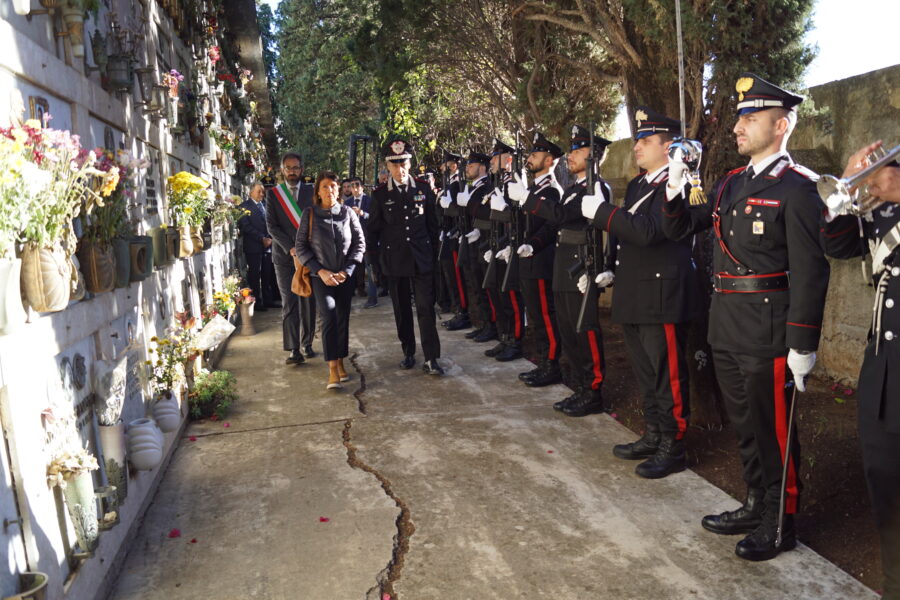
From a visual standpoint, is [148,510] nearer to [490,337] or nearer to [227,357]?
[227,357]

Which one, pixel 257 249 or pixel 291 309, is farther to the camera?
pixel 257 249

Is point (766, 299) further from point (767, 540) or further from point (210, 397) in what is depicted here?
point (210, 397)

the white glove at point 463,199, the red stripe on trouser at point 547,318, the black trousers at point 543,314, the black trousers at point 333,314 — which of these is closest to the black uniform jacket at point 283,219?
the black trousers at point 333,314

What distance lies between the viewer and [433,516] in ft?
11.8

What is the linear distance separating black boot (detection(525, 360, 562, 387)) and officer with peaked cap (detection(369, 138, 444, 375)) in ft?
2.81

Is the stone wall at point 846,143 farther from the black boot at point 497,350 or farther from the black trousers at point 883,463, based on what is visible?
the black trousers at point 883,463

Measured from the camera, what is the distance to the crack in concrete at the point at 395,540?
294cm

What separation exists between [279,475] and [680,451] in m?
2.22

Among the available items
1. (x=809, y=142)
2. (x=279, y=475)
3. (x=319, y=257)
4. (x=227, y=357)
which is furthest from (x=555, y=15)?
(x=279, y=475)

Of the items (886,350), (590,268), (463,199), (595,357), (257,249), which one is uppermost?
(463,199)

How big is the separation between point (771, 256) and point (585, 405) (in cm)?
227

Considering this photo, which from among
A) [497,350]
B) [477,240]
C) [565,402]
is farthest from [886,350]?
[477,240]

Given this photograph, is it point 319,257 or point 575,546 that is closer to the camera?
point 575,546

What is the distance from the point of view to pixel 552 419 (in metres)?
5.11
